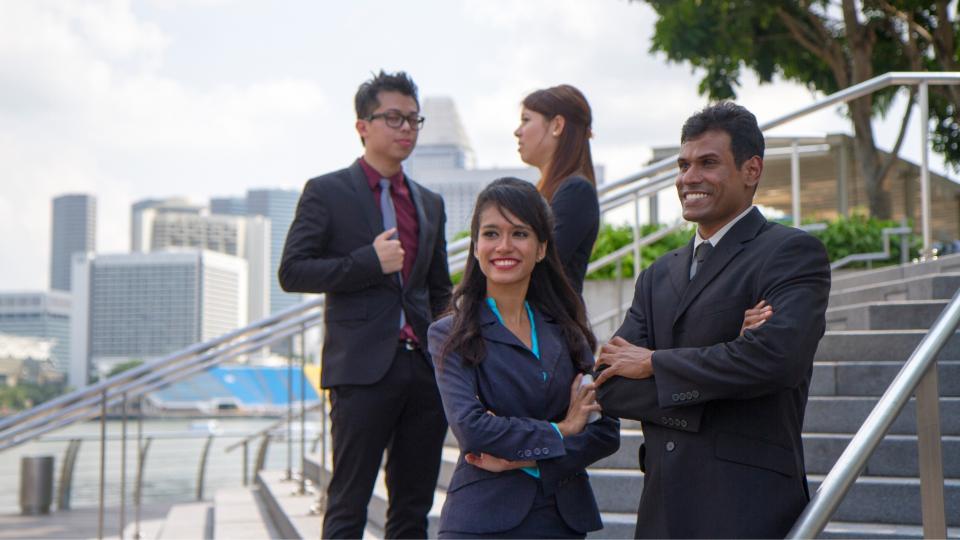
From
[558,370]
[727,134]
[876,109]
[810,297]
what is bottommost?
[558,370]

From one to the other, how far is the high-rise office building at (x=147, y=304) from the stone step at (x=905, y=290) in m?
139

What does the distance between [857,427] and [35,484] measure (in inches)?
268

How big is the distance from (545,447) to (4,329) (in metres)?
159

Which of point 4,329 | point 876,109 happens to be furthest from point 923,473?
point 4,329

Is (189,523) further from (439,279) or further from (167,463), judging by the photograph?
(439,279)

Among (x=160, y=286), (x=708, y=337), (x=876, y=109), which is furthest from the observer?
(x=160, y=286)

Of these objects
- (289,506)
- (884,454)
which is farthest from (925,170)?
(289,506)

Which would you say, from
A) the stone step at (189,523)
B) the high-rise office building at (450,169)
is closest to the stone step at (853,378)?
the high-rise office building at (450,169)

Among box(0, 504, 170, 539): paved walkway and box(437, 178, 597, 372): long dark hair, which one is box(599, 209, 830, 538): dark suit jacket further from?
box(0, 504, 170, 539): paved walkway

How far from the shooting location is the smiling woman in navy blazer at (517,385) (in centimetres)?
241

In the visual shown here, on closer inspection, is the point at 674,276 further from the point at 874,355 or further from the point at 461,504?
the point at 874,355

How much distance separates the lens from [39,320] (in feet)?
499

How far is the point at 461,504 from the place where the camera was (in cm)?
244

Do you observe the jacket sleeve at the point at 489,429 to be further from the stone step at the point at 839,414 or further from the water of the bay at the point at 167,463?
the water of the bay at the point at 167,463
